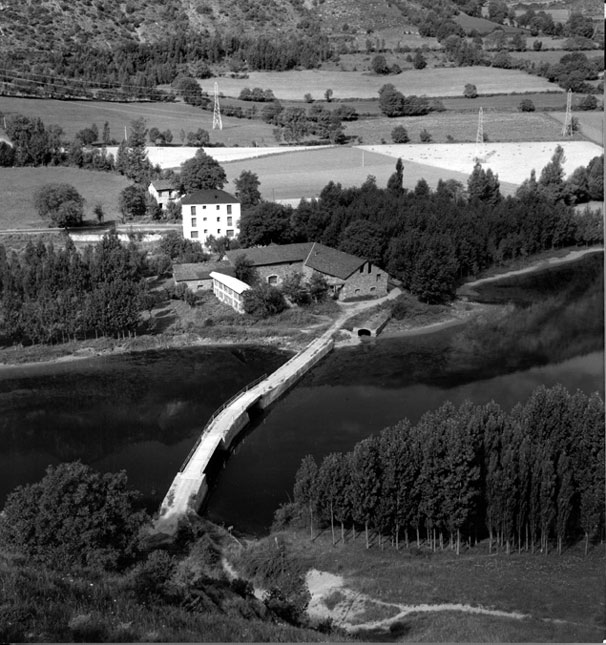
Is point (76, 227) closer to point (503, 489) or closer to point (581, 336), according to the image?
point (581, 336)

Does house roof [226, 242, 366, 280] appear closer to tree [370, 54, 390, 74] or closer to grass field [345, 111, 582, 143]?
grass field [345, 111, 582, 143]

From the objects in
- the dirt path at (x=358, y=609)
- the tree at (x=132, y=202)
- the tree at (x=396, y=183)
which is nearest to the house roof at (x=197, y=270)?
the tree at (x=132, y=202)

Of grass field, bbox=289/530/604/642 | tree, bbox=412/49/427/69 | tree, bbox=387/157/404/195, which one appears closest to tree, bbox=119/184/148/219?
tree, bbox=387/157/404/195

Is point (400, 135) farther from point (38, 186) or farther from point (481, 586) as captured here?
point (481, 586)

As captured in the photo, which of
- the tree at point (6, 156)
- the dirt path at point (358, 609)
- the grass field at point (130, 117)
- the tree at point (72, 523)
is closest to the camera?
the dirt path at point (358, 609)

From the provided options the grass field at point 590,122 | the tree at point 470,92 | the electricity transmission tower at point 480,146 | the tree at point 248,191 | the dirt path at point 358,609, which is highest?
the tree at point 470,92

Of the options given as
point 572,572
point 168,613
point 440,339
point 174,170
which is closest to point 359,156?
point 174,170

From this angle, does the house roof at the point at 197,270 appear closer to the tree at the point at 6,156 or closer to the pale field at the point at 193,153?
the pale field at the point at 193,153
